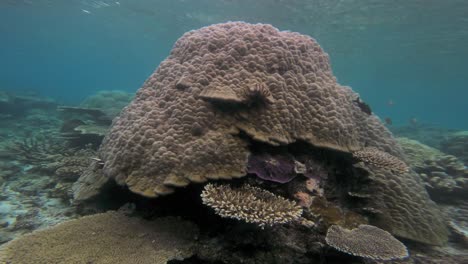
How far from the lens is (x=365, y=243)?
383 cm

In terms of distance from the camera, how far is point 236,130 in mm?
4562

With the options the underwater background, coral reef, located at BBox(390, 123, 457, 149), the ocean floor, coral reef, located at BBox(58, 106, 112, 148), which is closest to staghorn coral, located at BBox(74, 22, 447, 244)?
the underwater background

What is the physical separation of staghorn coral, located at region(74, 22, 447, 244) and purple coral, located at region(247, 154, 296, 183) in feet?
0.58

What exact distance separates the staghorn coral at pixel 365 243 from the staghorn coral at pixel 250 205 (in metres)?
0.67

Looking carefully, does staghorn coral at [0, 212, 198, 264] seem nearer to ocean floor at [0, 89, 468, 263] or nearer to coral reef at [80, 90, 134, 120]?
ocean floor at [0, 89, 468, 263]

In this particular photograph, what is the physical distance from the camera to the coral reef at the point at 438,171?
7547mm

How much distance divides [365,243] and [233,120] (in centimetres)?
271

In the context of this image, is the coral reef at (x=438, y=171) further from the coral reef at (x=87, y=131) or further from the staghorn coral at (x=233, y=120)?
the coral reef at (x=87, y=131)

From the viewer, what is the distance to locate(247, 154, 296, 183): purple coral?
4246 millimetres

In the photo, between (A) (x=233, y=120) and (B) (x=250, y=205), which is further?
(A) (x=233, y=120)

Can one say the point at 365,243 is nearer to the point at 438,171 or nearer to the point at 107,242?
the point at 107,242

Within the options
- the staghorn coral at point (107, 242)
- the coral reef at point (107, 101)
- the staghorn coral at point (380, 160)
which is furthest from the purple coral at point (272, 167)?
the coral reef at point (107, 101)

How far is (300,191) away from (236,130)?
A: 1.44 m

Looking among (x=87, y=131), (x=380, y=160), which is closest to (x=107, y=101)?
(x=87, y=131)
